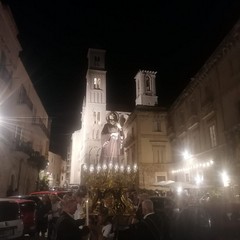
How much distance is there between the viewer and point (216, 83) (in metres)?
21.7

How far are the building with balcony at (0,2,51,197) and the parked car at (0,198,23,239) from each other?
41.3 ft

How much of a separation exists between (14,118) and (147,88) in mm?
43975

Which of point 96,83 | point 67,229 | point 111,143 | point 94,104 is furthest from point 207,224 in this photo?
point 96,83

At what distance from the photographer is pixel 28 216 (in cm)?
1097

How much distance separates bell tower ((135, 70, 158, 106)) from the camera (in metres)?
64.6

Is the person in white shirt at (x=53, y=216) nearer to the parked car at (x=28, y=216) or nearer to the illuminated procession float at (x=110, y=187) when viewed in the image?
the parked car at (x=28, y=216)

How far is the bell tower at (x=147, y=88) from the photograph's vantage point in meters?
64.6

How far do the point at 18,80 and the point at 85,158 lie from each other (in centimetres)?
4495

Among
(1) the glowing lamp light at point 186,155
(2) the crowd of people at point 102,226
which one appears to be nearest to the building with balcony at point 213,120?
(1) the glowing lamp light at point 186,155

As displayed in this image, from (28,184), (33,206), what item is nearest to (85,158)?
(28,184)

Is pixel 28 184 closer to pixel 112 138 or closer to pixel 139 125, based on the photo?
pixel 139 125

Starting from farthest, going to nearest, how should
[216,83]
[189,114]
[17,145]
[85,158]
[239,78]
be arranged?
[85,158]
[189,114]
[17,145]
[216,83]
[239,78]

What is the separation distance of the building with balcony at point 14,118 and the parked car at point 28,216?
11.1 m

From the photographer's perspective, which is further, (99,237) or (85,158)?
(85,158)
